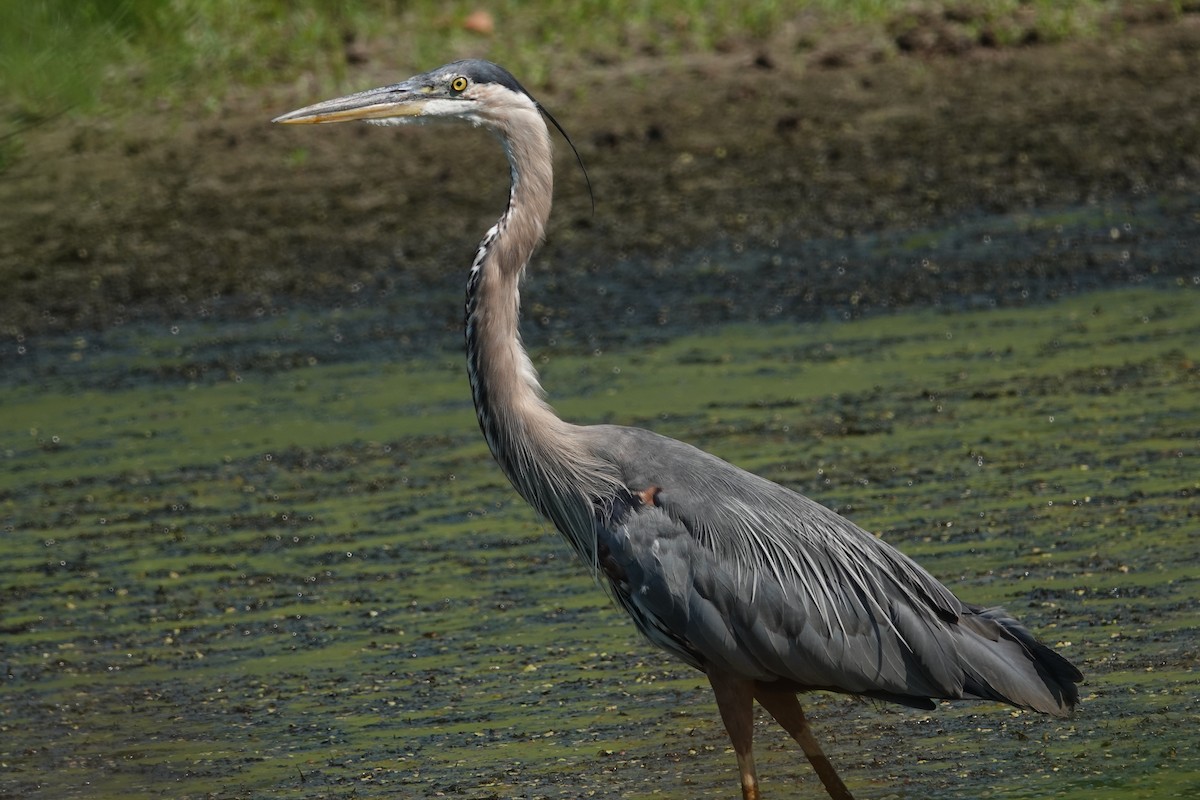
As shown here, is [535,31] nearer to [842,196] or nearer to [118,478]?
[842,196]

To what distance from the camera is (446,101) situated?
6004 mm

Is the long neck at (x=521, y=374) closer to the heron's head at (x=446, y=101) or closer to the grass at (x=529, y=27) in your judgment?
the heron's head at (x=446, y=101)

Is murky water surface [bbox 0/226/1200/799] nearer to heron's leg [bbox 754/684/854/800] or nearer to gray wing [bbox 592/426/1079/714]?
heron's leg [bbox 754/684/854/800]

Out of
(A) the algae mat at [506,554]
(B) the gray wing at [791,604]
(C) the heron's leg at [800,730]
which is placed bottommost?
(A) the algae mat at [506,554]

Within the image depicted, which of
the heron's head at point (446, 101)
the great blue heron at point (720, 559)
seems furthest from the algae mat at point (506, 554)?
the heron's head at point (446, 101)

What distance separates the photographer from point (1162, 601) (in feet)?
21.8

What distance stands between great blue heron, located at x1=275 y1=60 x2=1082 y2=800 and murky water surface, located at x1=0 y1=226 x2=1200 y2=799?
1.36 ft

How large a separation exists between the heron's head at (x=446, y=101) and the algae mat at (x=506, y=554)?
2087mm

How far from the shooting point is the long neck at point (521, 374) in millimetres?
5758

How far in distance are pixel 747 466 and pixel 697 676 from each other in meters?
2.06

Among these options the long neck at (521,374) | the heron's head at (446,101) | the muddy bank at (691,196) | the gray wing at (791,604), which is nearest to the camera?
the gray wing at (791,604)

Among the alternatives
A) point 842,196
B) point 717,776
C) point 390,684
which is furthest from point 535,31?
point 717,776

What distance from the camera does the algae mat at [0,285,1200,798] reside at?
5.96 m

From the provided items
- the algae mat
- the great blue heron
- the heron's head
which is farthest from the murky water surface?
the heron's head
